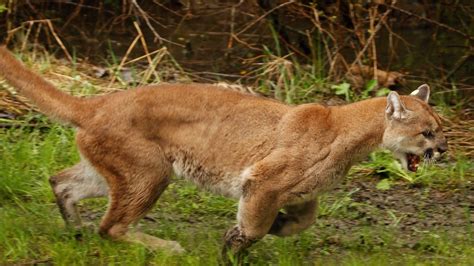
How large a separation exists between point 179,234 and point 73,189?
821 millimetres

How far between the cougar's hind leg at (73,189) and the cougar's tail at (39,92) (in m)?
0.44

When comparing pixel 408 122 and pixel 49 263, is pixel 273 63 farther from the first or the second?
pixel 49 263

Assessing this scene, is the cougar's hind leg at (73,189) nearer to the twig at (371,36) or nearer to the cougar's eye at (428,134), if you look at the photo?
the cougar's eye at (428,134)

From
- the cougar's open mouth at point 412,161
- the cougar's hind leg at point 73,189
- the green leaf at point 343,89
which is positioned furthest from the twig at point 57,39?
the cougar's open mouth at point 412,161

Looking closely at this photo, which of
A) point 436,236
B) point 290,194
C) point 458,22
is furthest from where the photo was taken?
point 458,22

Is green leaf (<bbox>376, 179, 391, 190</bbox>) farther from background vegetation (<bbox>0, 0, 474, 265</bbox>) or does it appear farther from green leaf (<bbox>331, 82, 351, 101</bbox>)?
green leaf (<bbox>331, 82, 351, 101</bbox>)

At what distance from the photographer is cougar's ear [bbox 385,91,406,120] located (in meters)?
7.38

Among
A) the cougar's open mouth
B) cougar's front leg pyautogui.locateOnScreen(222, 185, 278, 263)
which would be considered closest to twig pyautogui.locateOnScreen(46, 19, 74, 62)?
cougar's front leg pyautogui.locateOnScreen(222, 185, 278, 263)

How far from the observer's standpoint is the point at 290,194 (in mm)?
7238

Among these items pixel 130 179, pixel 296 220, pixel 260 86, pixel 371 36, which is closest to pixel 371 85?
pixel 371 36

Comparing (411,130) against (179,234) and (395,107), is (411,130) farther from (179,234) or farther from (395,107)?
(179,234)

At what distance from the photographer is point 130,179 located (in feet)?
23.8

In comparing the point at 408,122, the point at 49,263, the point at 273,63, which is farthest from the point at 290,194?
the point at 273,63

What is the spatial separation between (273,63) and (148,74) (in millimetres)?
1237
